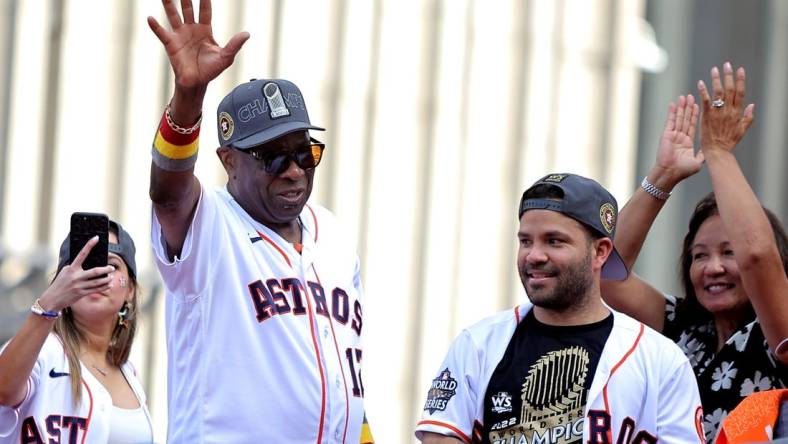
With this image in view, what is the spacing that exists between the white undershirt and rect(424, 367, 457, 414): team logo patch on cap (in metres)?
1.21

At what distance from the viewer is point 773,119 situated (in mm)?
20984

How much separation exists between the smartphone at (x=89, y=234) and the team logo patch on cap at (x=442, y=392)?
1.19m

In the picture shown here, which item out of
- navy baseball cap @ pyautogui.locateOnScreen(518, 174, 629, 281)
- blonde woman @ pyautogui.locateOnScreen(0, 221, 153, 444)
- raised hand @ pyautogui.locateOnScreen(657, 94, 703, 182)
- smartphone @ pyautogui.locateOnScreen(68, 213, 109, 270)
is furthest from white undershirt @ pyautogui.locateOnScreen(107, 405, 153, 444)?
raised hand @ pyautogui.locateOnScreen(657, 94, 703, 182)

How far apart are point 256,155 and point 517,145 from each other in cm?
1221

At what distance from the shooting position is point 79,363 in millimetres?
5465

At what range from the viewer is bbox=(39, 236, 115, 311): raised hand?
16.6ft

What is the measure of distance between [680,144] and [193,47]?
6.51 feet

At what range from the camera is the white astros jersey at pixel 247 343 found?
4707 mm

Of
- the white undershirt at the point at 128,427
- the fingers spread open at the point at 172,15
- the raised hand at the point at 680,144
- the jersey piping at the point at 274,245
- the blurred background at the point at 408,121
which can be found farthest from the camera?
the blurred background at the point at 408,121

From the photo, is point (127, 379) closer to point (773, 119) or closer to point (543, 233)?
point (543, 233)

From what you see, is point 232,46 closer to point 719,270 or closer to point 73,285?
point 73,285

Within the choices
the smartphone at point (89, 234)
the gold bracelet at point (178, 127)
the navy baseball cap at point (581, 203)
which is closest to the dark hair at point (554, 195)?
the navy baseball cap at point (581, 203)

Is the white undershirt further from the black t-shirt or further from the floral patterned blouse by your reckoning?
the floral patterned blouse

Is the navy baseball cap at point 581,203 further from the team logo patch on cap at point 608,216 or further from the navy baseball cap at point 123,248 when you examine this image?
the navy baseball cap at point 123,248
